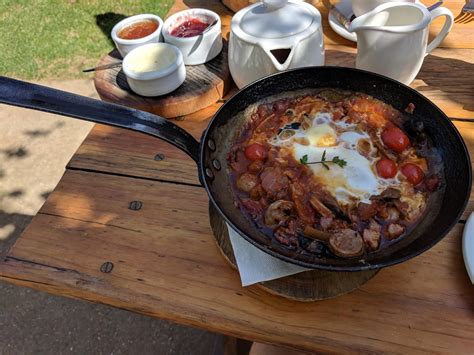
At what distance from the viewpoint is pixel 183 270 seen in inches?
58.3

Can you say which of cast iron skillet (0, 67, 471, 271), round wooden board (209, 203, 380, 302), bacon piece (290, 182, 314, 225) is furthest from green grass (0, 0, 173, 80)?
round wooden board (209, 203, 380, 302)

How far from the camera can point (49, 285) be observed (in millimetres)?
1504

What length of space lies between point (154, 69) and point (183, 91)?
6.2 inches

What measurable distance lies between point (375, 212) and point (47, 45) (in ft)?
14.7

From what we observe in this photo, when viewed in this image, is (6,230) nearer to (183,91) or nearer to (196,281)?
(183,91)

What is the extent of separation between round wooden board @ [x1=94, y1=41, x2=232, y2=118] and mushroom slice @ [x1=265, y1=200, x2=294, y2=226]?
2.69 ft

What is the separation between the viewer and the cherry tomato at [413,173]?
143 centimetres

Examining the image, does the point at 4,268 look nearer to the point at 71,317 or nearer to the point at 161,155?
the point at 161,155

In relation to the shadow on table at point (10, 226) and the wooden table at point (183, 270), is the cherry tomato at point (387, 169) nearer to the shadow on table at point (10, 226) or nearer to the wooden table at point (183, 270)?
the wooden table at point (183, 270)

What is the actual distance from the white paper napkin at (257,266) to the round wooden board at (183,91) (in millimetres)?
834

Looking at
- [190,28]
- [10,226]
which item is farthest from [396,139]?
[10,226]

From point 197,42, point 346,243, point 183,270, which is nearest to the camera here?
point 346,243

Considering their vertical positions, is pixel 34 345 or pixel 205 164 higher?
pixel 205 164

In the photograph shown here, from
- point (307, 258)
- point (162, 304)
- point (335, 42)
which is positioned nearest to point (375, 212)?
point (307, 258)
